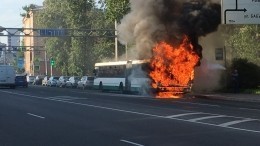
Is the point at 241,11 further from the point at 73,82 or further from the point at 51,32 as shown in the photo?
the point at 73,82

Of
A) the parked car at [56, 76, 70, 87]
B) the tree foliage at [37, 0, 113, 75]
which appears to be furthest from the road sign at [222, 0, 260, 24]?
the parked car at [56, 76, 70, 87]

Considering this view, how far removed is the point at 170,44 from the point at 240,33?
897cm

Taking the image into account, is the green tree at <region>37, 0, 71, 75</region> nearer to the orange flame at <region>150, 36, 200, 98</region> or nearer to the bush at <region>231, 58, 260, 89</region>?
the bush at <region>231, 58, 260, 89</region>

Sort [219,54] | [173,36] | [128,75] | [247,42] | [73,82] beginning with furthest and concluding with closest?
[73,82], [247,42], [128,75], [219,54], [173,36]

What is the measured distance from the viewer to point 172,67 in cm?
3356

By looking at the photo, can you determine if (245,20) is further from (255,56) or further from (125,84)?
(125,84)

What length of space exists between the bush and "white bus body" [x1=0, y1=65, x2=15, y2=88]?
24787 millimetres

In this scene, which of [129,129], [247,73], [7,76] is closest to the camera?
[129,129]

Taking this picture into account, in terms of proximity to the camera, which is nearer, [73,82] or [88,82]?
[88,82]

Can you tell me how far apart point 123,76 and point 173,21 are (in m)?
7.23

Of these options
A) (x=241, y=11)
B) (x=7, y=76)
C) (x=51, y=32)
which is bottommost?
(x=7, y=76)

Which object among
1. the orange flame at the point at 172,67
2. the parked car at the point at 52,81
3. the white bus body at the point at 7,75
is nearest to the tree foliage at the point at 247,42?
the orange flame at the point at 172,67

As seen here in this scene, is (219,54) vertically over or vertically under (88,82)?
over

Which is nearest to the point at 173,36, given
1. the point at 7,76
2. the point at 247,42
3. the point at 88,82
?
the point at 247,42
